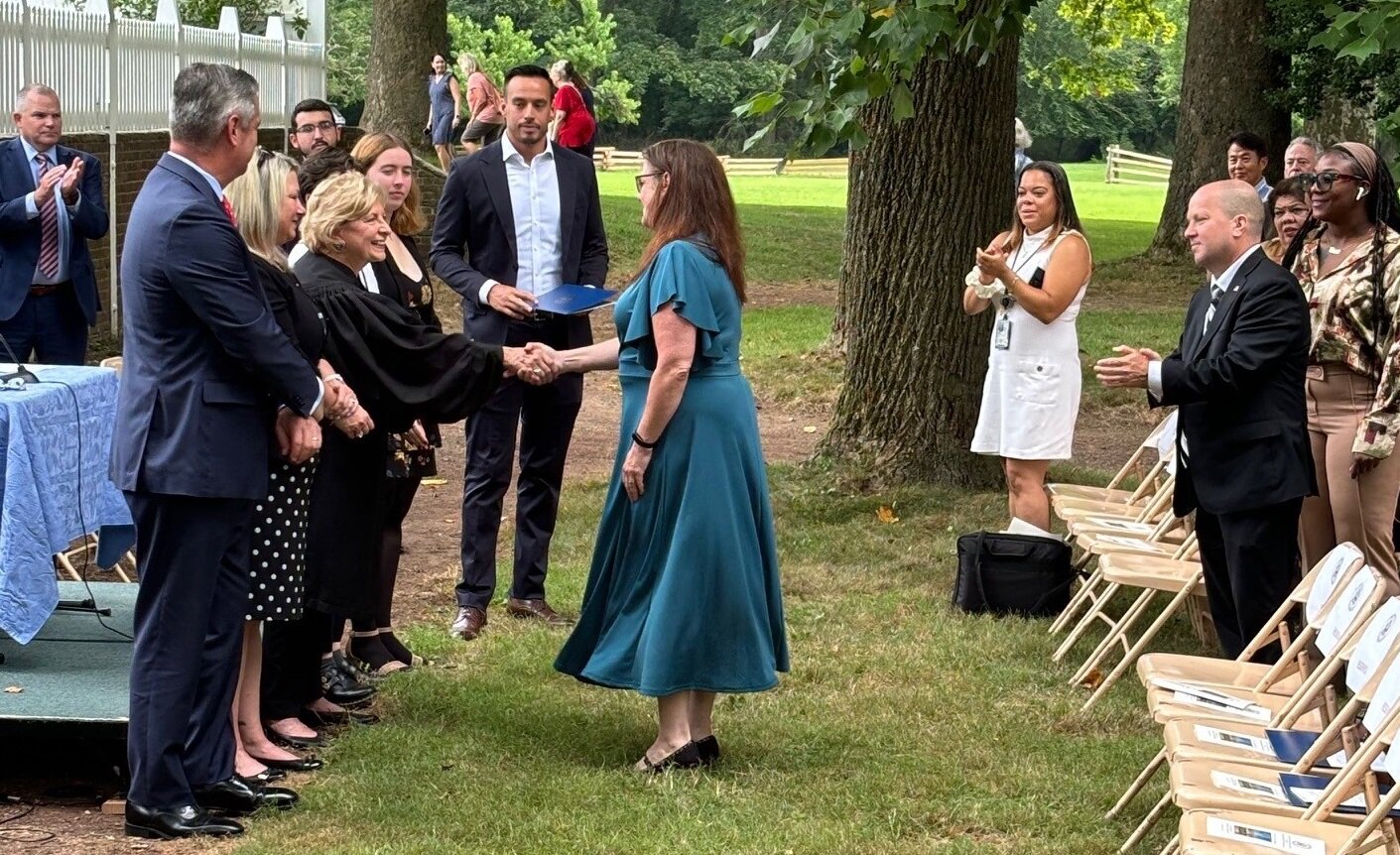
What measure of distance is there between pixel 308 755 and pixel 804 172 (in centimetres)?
5570

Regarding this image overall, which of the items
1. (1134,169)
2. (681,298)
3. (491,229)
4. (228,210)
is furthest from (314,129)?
(1134,169)

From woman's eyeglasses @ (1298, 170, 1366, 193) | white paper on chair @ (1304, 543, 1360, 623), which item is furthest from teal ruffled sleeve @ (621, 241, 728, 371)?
woman's eyeglasses @ (1298, 170, 1366, 193)

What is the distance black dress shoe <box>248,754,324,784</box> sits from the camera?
19.7 feet

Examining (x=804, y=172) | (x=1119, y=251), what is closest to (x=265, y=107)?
(x=1119, y=251)

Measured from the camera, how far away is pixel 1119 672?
694 centimetres

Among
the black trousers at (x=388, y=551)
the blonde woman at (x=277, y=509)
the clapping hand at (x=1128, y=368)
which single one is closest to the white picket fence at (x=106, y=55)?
the black trousers at (x=388, y=551)

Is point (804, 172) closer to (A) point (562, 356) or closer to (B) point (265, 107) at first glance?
(B) point (265, 107)

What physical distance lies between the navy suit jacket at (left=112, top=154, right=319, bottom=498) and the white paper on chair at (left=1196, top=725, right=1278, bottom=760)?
9.19 ft

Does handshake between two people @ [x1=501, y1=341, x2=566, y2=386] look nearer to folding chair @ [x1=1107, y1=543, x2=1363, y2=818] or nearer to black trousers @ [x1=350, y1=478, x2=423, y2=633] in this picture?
black trousers @ [x1=350, y1=478, x2=423, y2=633]

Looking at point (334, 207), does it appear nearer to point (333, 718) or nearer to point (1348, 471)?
point (333, 718)

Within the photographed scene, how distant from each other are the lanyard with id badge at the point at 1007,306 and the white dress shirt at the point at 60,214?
16.9 feet

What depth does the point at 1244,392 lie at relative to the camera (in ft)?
20.9

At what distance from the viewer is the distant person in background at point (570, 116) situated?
18.0 m

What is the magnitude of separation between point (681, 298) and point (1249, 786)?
7.26 feet
